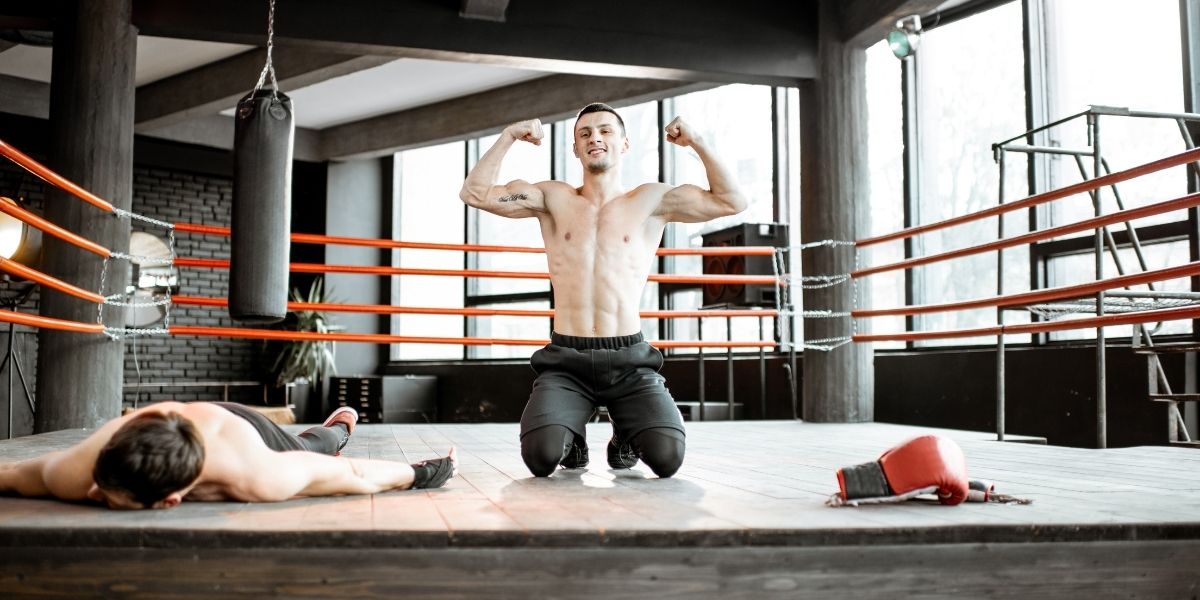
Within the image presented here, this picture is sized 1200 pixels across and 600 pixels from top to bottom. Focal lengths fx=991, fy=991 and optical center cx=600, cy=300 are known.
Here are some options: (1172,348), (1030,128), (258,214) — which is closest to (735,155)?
(1030,128)

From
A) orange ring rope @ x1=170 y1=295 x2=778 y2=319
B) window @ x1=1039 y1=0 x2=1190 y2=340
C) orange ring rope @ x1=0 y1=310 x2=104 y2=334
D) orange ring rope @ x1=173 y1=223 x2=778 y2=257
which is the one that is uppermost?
window @ x1=1039 y1=0 x2=1190 y2=340

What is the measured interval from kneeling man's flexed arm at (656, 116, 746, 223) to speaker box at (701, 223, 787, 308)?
330 cm

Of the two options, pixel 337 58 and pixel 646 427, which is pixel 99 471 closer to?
pixel 646 427

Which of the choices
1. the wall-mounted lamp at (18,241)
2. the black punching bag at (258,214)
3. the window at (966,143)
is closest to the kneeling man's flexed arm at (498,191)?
the black punching bag at (258,214)

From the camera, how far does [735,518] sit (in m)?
1.98

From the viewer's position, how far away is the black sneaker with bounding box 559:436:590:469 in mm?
3039

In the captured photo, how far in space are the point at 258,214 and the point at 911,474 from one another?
2.03 meters

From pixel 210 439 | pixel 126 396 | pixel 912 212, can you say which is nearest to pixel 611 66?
pixel 912 212

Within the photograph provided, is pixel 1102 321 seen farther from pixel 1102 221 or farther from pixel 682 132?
pixel 682 132

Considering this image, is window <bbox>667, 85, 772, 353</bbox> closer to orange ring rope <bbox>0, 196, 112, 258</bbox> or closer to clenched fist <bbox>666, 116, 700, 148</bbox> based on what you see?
orange ring rope <bbox>0, 196, 112, 258</bbox>

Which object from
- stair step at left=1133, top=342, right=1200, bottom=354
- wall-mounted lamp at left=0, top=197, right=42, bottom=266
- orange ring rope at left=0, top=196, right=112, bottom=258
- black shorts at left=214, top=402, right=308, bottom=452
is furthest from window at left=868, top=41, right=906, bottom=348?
wall-mounted lamp at left=0, top=197, right=42, bottom=266

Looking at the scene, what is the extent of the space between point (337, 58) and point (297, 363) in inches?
135

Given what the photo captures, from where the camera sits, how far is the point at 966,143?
6.55 m

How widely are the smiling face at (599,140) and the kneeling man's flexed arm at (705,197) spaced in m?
0.17
